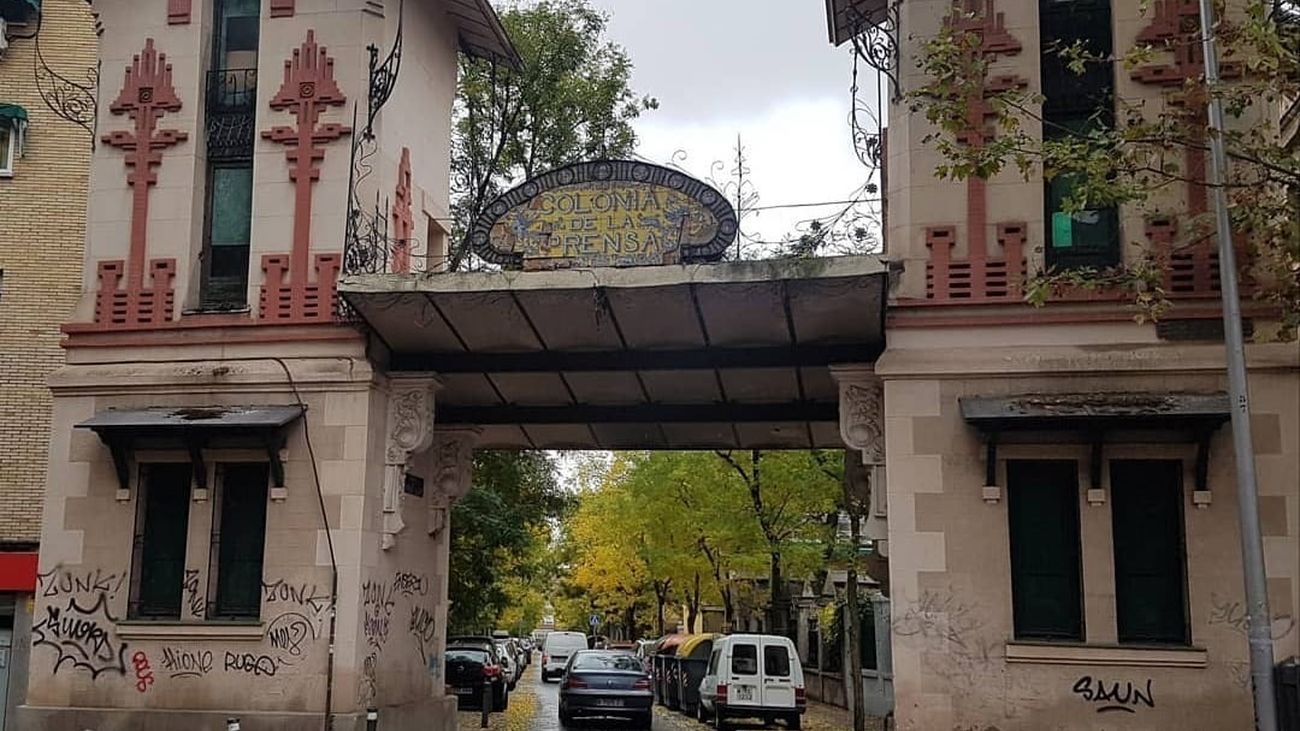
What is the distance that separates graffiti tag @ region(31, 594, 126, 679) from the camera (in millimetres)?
15078

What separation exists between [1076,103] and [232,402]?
1050 centimetres

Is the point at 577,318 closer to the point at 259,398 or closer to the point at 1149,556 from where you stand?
the point at 259,398

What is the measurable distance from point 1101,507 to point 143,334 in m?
11.5

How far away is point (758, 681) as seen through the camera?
26797 mm

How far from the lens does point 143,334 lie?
1573cm

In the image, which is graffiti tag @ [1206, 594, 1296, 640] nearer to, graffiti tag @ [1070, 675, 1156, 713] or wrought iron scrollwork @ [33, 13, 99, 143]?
graffiti tag @ [1070, 675, 1156, 713]

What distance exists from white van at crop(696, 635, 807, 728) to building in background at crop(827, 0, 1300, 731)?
13889mm

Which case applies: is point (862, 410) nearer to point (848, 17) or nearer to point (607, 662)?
point (848, 17)

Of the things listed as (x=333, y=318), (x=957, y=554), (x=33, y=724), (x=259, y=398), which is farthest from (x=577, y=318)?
(x=33, y=724)

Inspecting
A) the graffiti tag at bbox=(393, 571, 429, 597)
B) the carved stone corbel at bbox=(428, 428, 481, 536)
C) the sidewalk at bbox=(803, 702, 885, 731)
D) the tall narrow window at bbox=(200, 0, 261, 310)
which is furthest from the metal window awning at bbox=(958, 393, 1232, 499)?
the sidewalk at bbox=(803, 702, 885, 731)

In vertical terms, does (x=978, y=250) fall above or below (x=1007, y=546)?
above

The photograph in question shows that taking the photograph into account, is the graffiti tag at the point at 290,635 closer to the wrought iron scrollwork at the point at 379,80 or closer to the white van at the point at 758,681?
the wrought iron scrollwork at the point at 379,80

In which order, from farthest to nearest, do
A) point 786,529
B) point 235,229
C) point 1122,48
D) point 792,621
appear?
point 792,621 < point 786,529 < point 235,229 < point 1122,48

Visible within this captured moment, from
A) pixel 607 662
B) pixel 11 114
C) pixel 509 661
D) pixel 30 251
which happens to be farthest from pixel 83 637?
pixel 509 661
